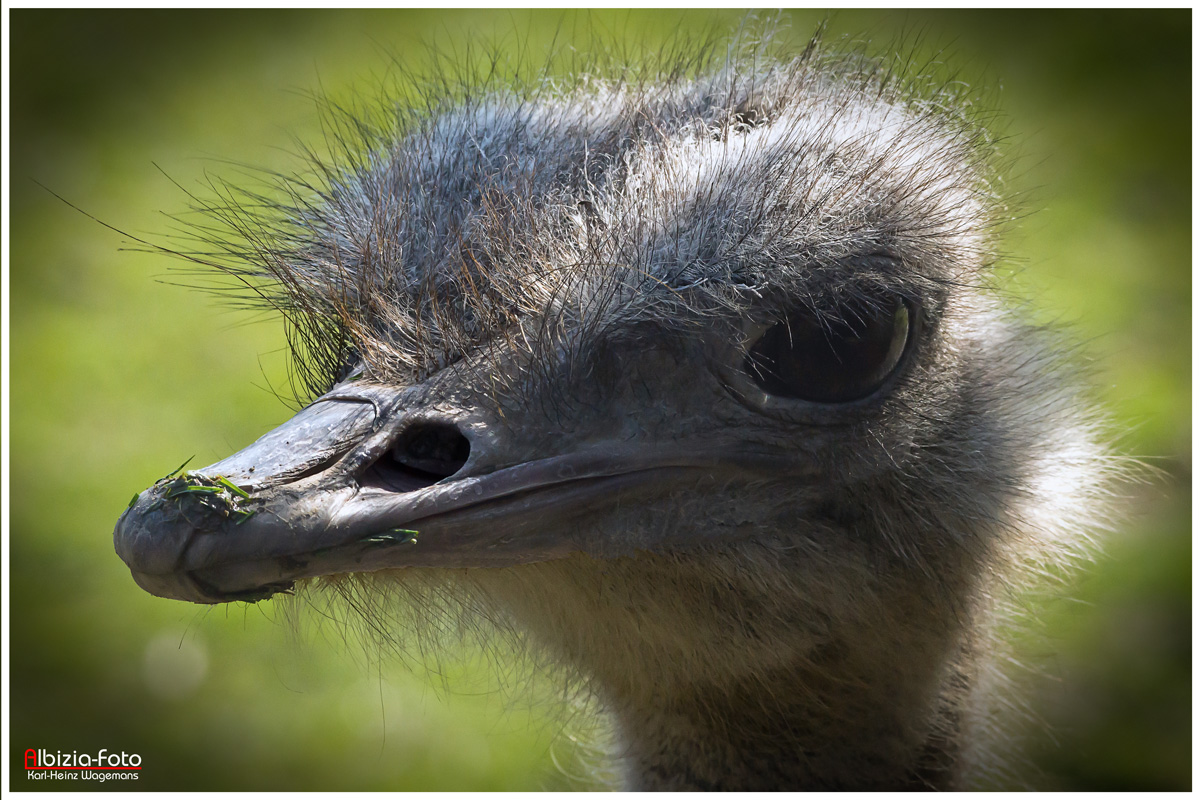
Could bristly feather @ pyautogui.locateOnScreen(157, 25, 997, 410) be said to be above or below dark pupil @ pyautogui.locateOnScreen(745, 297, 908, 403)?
above

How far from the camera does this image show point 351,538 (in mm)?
1200

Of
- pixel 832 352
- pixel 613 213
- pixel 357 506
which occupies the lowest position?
pixel 357 506

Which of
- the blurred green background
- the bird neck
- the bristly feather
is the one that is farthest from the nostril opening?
the blurred green background

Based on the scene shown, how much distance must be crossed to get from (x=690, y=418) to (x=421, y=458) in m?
0.34

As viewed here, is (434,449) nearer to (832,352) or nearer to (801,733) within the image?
(832,352)

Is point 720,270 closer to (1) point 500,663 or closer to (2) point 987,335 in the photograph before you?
(2) point 987,335

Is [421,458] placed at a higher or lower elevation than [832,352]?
lower

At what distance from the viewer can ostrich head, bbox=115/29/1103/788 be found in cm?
130

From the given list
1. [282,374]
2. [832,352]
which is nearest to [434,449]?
[832,352]

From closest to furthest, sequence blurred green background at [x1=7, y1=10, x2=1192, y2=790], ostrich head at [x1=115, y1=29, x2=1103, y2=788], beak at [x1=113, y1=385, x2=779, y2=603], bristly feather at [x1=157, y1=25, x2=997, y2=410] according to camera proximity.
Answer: beak at [x1=113, y1=385, x2=779, y2=603], ostrich head at [x1=115, y1=29, x2=1103, y2=788], bristly feather at [x1=157, y1=25, x2=997, y2=410], blurred green background at [x1=7, y1=10, x2=1192, y2=790]

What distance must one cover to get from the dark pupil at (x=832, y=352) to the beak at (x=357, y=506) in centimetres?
19

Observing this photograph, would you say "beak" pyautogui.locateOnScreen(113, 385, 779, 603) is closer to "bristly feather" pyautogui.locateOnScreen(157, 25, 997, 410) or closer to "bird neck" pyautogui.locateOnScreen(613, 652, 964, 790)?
"bristly feather" pyautogui.locateOnScreen(157, 25, 997, 410)

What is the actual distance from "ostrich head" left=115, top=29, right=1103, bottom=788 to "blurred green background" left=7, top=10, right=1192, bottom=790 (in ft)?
1.73

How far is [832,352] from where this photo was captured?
4.89ft
